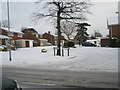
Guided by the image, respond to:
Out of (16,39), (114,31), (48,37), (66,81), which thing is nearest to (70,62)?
(66,81)

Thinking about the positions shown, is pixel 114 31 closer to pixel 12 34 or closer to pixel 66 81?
pixel 12 34

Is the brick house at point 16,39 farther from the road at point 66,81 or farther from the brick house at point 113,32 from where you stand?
the road at point 66,81

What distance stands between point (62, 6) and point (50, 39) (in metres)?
83.7

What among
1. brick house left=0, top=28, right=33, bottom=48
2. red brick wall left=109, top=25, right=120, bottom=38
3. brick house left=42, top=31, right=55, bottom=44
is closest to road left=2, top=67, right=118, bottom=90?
red brick wall left=109, top=25, right=120, bottom=38

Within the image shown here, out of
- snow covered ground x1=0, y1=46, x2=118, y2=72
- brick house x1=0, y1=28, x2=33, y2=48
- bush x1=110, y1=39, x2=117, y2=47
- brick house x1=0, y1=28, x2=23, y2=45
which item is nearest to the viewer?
snow covered ground x1=0, y1=46, x2=118, y2=72

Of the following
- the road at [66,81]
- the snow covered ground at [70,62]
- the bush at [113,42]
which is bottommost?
the snow covered ground at [70,62]

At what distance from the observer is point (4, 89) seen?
4594 mm

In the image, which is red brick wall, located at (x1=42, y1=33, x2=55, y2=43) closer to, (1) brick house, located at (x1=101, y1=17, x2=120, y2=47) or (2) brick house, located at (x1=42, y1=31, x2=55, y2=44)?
(2) brick house, located at (x1=42, y1=31, x2=55, y2=44)

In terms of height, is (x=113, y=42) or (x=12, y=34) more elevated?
(x=12, y=34)

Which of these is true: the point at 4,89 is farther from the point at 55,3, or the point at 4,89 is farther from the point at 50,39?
the point at 50,39

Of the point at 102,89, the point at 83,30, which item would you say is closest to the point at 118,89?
the point at 102,89

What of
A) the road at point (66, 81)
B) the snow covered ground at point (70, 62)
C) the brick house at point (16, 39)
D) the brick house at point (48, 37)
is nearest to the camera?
the road at point (66, 81)

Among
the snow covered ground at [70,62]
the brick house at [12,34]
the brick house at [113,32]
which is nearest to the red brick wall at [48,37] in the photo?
the brick house at [12,34]

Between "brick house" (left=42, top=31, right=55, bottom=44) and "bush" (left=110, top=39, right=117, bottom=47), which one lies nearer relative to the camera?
"bush" (left=110, top=39, right=117, bottom=47)
